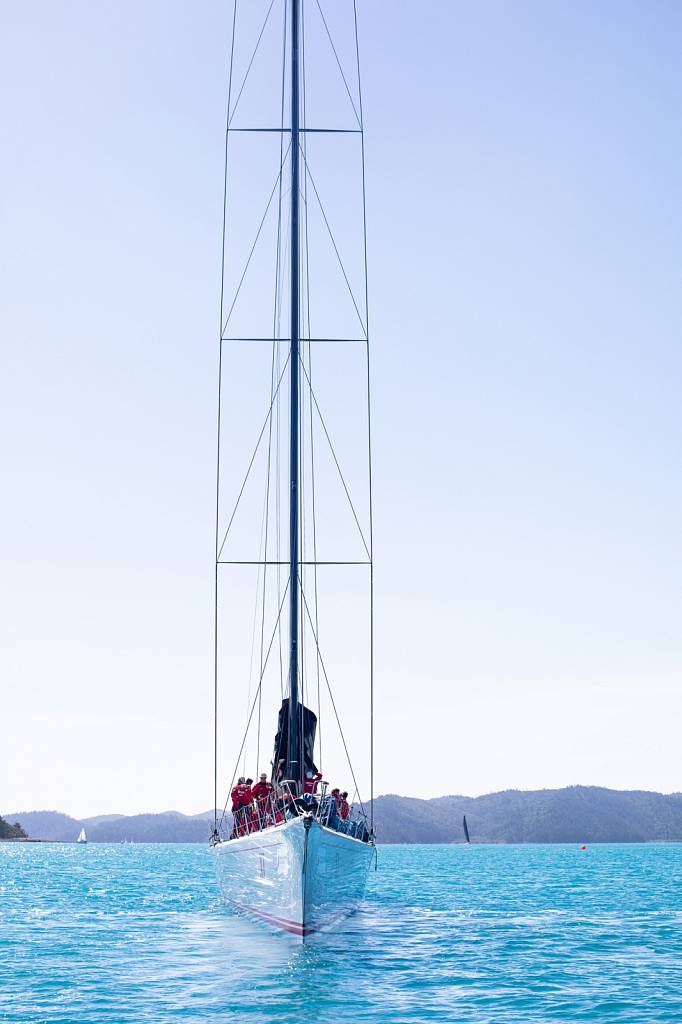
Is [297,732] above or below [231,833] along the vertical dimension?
above

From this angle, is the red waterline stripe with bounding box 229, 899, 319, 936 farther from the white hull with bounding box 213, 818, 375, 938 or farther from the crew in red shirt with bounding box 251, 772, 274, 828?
the crew in red shirt with bounding box 251, 772, 274, 828

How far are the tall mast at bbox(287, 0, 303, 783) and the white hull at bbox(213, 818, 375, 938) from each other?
6.94ft

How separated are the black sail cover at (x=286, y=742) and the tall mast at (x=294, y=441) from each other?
2.39 feet

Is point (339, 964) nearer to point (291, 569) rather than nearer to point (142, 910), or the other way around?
point (291, 569)

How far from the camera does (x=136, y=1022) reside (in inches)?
568

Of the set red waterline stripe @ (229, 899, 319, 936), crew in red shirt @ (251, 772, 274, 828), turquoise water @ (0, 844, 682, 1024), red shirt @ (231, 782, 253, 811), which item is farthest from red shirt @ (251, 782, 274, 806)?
turquoise water @ (0, 844, 682, 1024)

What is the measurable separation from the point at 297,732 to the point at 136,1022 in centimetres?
919

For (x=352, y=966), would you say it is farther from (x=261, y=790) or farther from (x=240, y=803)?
(x=240, y=803)

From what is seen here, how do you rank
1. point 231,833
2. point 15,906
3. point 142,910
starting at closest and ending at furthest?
point 231,833 → point 142,910 → point 15,906

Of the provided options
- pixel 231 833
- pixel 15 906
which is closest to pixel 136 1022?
pixel 231 833

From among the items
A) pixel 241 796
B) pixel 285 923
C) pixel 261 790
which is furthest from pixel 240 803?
pixel 285 923

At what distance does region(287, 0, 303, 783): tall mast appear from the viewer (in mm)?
22875

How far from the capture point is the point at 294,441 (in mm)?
24562

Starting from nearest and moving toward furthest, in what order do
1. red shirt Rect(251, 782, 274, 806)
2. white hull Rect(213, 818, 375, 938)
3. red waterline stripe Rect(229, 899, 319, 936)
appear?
white hull Rect(213, 818, 375, 938)
red waterline stripe Rect(229, 899, 319, 936)
red shirt Rect(251, 782, 274, 806)
